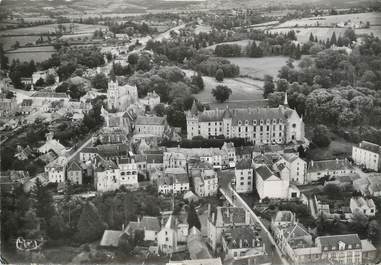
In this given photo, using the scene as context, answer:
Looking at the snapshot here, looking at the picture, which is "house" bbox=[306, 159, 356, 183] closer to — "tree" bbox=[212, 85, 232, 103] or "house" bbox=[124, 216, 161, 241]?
"house" bbox=[124, 216, 161, 241]

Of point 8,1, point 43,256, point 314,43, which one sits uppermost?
point 8,1

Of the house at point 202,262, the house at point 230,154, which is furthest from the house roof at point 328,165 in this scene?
the house at point 202,262

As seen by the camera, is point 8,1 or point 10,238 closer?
point 10,238

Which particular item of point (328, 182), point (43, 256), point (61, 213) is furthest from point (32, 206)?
point (328, 182)

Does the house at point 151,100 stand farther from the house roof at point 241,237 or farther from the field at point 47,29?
the house roof at point 241,237

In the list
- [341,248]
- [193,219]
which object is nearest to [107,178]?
[193,219]

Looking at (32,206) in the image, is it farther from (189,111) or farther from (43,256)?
(189,111)
